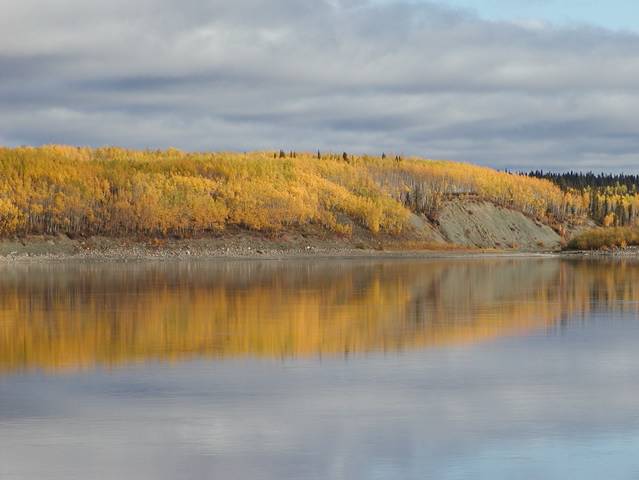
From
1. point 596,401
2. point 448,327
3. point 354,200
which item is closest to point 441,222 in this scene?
point 354,200

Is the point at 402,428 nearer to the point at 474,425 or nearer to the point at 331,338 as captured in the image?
the point at 474,425

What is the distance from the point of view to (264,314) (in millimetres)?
31250

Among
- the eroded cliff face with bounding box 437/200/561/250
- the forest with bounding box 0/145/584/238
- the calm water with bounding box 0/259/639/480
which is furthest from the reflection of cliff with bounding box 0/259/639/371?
the eroded cliff face with bounding box 437/200/561/250

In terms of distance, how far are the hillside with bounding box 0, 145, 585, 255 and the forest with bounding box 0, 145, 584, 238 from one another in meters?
0.18

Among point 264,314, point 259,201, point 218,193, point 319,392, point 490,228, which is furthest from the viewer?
→ point 490,228

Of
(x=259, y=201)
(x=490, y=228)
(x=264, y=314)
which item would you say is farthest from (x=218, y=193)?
(x=264, y=314)

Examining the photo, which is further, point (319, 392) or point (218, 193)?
point (218, 193)

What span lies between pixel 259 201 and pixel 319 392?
126 meters

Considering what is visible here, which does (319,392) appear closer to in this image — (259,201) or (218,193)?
(259,201)

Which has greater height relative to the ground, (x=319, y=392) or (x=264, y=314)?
(x=319, y=392)

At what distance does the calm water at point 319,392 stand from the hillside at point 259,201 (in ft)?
311

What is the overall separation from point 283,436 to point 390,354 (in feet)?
27.3

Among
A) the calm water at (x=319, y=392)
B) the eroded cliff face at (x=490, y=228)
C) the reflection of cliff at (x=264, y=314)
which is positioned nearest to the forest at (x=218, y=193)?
the eroded cliff face at (x=490, y=228)

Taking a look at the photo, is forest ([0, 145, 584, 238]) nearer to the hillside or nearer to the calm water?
the hillside
